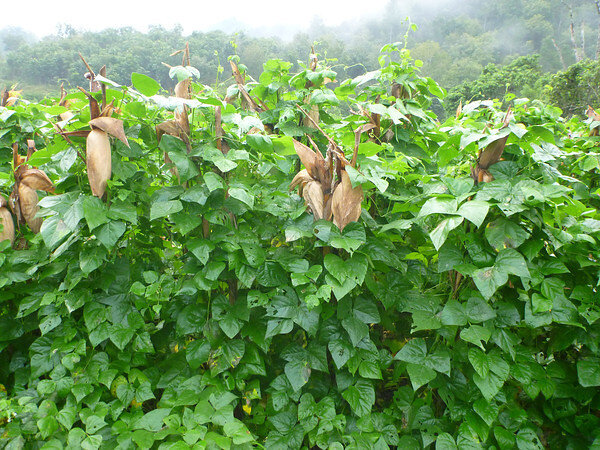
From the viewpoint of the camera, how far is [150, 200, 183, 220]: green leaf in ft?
3.41

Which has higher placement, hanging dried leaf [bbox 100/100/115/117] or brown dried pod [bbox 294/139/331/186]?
hanging dried leaf [bbox 100/100/115/117]

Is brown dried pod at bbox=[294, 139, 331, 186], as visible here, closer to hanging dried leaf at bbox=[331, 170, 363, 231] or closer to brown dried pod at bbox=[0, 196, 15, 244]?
hanging dried leaf at bbox=[331, 170, 363, 231]

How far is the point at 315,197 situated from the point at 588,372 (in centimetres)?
99

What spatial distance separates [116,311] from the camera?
3.98ft

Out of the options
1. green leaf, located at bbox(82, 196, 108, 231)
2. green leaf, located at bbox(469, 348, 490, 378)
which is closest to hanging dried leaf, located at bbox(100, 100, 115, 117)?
green leaf, located at bbox(82, 196, 108, 231)

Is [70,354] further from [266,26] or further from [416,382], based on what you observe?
[266,26]

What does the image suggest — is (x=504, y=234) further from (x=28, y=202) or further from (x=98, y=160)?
(x=28, y=202)

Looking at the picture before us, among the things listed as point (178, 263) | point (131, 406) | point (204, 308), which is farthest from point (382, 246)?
point (131, 406)

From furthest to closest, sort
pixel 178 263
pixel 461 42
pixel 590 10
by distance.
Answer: pixel 461 42 → pixel 590 10 → pixel 178 263

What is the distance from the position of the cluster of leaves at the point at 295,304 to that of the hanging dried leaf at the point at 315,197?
3 cm

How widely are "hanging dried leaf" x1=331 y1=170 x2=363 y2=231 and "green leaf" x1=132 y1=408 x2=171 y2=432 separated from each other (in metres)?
0.73

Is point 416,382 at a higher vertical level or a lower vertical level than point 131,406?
higher

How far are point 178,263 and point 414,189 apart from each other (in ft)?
3.09

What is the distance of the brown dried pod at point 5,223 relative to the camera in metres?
1.33
